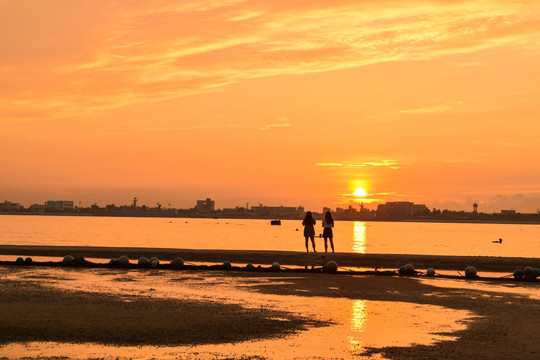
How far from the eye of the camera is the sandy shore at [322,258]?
1672 inches

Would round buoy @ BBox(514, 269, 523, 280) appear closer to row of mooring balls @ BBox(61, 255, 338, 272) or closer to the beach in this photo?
the beach

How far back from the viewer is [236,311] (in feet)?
65.5

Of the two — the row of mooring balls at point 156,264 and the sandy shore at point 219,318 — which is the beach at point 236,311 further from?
the row of mooring balls at point 156,264

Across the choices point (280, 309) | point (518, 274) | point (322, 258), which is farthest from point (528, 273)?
point (280, 309)

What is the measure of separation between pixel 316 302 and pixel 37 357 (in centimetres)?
1091

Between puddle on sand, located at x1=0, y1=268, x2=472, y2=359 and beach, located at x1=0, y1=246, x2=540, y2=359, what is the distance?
26cm

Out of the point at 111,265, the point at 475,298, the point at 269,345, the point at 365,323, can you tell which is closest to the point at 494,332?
the point at 365,323

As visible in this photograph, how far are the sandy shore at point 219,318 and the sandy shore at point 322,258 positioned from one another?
14262 millimetres

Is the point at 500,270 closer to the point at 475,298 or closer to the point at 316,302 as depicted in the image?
the point at 475,298

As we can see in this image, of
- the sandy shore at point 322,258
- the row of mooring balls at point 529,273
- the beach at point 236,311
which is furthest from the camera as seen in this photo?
the sandy shore at point 322,258

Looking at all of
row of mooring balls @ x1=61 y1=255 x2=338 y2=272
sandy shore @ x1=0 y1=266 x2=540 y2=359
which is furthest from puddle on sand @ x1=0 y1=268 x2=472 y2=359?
row of mooring balls @ x1=61 y1=255 x2=338 y2=272

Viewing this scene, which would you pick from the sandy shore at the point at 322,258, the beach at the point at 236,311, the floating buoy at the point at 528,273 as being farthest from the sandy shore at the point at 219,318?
the sandy shore at the point at 322,258

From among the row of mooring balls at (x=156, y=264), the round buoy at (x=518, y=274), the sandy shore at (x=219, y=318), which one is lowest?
the sandy shore at (x=219, y=318)

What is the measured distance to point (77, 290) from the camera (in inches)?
986
